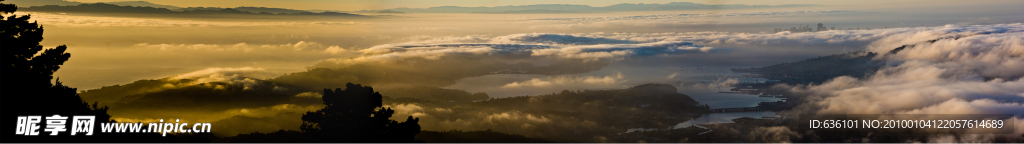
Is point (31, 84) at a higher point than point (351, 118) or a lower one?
higher

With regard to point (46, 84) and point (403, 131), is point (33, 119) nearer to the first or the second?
point (46, 84)

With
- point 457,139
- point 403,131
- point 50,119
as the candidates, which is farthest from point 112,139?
point 457,139

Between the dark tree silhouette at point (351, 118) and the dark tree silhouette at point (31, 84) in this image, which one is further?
the dark tree silhouette at point (351, 118)

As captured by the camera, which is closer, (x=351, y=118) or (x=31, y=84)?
(x=31, y=84)
